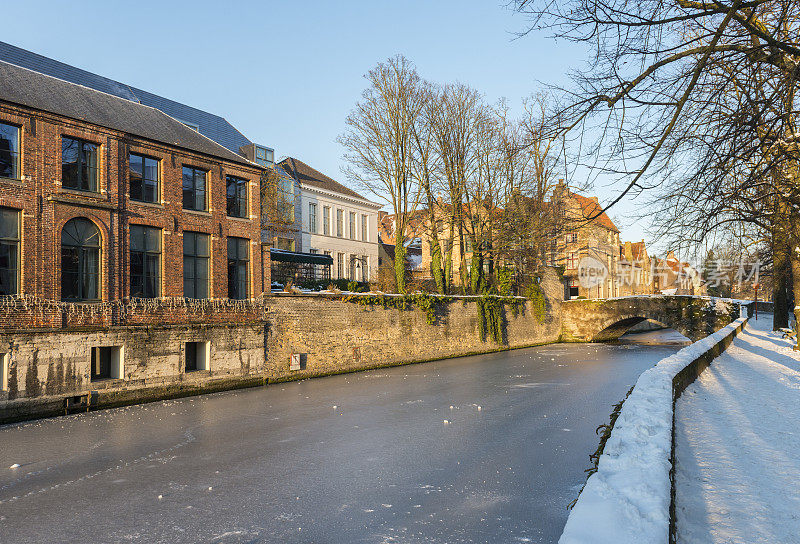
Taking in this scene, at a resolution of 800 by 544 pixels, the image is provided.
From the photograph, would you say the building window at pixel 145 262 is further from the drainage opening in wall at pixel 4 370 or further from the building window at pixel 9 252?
the drainage opening in wall at pixel 4 370

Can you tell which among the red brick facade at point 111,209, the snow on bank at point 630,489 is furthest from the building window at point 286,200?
the snow on bank at point 630,489

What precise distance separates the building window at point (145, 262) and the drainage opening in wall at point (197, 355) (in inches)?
81.4

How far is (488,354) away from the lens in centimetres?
2917

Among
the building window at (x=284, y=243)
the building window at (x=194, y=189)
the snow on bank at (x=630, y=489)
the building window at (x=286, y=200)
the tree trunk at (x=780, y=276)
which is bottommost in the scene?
the snow on bank at (x=630, y=489)

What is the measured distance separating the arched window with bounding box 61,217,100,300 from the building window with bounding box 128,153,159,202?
6.33 feet

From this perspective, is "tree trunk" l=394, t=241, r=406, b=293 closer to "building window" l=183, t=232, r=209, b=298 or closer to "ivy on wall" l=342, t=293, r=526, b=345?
"ivy on wall" l=342, t=293, r=526, b=345

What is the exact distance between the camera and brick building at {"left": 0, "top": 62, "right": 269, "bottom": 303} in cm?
1379

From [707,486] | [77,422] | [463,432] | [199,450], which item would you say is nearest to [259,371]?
[77,422]

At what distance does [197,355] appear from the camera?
685 inches

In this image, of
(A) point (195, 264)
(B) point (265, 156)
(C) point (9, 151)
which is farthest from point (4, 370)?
(B) point (265, 156)

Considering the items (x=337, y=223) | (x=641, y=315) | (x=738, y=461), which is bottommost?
(x=738, y=461)

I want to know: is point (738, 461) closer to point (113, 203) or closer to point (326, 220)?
point (113, 203)

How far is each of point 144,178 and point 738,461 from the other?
17.1 meters

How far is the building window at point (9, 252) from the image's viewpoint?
13.3m
